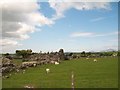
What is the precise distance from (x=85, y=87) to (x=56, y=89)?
113 inches

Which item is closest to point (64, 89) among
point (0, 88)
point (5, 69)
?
point (0, 88)

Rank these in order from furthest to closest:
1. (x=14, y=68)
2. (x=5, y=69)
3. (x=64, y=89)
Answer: (x=14, y=68)
(x=5, y=69)
(x=64, y=89)

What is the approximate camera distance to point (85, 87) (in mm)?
23312

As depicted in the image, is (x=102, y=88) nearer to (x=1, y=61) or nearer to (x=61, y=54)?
(x=1, y=61)

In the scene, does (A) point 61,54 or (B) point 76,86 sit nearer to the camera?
(B) point 76,86

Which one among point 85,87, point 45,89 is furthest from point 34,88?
point 85,87

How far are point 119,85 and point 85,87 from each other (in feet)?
12.2

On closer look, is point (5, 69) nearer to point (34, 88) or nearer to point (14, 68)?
point (14, 68)

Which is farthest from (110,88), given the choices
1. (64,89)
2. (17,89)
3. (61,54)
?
(61,54)

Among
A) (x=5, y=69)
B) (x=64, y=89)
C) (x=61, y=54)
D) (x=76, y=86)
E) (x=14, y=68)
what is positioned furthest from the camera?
(x=61, y=54)

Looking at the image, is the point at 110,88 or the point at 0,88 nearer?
the point at 110,88

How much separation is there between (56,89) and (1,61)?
25.3 metres

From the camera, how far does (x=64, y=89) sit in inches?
886

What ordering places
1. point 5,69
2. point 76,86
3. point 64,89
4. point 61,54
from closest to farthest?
point 64,89 → point 76,86 → point 5,69 → point 61,54
